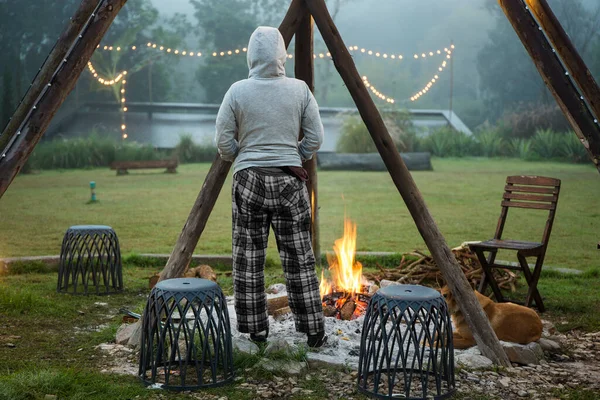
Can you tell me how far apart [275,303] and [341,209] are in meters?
8.70

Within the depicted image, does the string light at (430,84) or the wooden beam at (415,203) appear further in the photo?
the string light at (430,84)

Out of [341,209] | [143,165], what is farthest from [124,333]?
[143,165]

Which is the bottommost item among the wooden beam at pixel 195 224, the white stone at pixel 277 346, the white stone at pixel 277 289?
the white stone at pixel 277 346

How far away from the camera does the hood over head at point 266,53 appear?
15.1ft

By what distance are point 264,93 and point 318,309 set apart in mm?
1304

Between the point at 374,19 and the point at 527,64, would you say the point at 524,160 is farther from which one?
the point at 374,19

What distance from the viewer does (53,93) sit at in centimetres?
497

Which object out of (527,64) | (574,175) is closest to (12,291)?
(574,175)

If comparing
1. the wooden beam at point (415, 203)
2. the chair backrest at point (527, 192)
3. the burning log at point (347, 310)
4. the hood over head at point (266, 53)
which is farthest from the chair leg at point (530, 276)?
the hood over head at point (266, 53)

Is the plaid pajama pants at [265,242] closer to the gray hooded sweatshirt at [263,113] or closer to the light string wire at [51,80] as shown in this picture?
the gray hooded sweatshirt at [263,113]

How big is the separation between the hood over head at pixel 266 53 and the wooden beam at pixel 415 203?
666 mm

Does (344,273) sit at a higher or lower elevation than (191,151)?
lower

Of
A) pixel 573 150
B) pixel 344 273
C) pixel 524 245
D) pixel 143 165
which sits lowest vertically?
pixel 344 273

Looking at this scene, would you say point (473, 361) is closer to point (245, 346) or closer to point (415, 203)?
point (415, 203)
